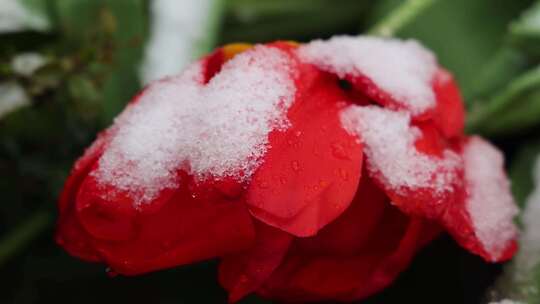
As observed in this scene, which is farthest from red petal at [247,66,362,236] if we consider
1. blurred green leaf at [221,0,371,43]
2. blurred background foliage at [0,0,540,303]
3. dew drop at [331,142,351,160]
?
blurred green leaf at [221,0,371,43]

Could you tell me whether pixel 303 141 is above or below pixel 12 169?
above

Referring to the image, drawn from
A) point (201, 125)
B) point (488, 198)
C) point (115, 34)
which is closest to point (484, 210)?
point (488, 198)

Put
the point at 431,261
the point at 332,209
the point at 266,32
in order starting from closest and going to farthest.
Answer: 1. the point at 332,209
2. the point at 431,261
3. the point at 266,32

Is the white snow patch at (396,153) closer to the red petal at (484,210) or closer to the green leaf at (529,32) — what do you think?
the red petal at (484,210)

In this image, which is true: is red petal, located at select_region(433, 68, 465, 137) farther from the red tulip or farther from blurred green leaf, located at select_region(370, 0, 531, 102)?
blurred green leaf, located at select_region(370, 0, 531, 102)

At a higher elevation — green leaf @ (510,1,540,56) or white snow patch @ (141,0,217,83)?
green leaf @ (510,1,540,56)

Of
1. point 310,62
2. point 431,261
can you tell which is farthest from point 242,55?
point 431,261

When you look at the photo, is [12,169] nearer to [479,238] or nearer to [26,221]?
[26,221]
